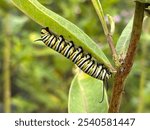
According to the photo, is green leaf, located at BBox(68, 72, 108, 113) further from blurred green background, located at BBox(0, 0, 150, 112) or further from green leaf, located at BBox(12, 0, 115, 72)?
blurred green background, located at BBox(0, 0, 150, 112)

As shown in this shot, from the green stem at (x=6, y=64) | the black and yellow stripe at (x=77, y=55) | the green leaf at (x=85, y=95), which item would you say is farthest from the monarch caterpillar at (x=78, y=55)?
the green stem at (x=6, y=64)

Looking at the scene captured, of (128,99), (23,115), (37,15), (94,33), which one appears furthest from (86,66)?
(128,99)

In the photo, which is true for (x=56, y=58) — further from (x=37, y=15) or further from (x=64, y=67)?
(x=37, y=15)

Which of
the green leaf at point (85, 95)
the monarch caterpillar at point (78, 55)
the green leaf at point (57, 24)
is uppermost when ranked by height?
the green leaf at point (57, 24)

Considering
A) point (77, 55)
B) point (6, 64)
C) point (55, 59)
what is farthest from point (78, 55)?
point (55, 59)

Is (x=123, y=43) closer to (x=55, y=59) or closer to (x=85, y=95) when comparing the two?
(x=85, y=95)

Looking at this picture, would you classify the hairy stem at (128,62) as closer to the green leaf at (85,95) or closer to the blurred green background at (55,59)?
the green leaf at (85,95)

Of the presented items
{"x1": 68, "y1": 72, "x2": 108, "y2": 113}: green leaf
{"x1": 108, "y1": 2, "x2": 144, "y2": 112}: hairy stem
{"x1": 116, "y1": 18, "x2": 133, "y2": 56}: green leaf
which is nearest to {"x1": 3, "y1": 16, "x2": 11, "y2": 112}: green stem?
{"x1": 68, "y1": 72, "x2": 108, "y2": 113}: green leaf
